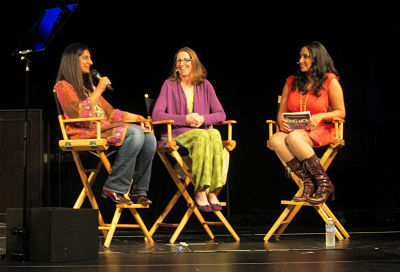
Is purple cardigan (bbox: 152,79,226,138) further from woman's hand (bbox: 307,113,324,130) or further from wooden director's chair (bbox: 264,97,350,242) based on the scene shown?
woman's hand (bbox: 307,113,324,130)

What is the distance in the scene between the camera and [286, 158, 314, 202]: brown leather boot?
4.22 m

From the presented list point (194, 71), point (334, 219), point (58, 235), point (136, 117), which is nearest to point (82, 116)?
point (136, 117)

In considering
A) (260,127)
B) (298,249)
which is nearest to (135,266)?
(298,249)

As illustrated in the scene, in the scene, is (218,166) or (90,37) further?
(90,37)

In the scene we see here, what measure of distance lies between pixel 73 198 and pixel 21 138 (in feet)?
2.25

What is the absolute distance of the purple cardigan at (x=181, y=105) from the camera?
4.42 meters

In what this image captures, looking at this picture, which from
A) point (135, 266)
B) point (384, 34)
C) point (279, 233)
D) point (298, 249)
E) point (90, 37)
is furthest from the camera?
point (384, 34)

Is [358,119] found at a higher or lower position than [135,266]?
higher

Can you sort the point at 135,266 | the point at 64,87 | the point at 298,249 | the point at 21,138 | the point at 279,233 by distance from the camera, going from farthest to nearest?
the point at 21,138
the point at 279,233
the point at 64,87
the point at 298,249
the point at 135,266

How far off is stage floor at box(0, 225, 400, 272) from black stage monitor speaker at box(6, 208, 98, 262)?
2.8 inches

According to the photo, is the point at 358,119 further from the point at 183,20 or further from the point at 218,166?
the point at 218,166

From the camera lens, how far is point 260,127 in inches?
236

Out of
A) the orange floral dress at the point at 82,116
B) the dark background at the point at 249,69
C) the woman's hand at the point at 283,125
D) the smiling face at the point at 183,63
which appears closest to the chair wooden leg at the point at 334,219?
the woman's hand at the point at 283,125

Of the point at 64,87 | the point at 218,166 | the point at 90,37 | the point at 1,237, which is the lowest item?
the point at 1,237
